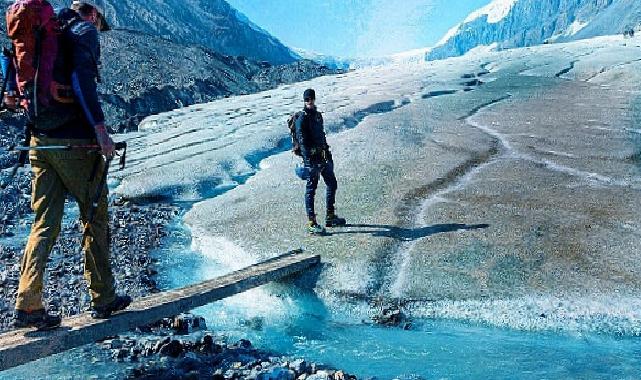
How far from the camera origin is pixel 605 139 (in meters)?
15.4

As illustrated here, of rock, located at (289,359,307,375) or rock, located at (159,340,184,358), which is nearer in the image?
rock, located at (289,359,307,375)

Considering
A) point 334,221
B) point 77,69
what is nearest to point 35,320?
point 77,69

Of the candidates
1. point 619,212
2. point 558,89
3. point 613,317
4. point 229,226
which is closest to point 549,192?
point 619,212

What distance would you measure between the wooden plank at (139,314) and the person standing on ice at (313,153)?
1.19 meters

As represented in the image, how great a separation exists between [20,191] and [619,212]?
13404 mm

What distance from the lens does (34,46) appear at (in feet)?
15.6

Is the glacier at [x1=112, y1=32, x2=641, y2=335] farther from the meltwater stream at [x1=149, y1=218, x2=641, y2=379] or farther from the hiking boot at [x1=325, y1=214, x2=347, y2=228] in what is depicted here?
the hiking boot at [x1=325, y1=214, x2=347, y2=228]

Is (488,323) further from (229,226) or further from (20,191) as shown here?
(20,191)

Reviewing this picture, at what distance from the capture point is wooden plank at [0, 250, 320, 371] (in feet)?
16.1

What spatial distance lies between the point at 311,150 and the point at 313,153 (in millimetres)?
55

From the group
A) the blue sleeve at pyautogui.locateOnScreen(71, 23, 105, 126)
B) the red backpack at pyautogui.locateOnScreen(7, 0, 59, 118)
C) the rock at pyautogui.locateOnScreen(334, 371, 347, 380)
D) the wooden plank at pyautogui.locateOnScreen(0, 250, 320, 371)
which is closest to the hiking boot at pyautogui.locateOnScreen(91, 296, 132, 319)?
the wooden plank at pyautogui.locateOnScreen(0, 250, 320, 371)

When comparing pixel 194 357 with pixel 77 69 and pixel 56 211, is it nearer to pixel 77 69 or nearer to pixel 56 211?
pixel 56 211

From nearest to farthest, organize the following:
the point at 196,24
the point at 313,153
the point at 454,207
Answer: the point at 313,153 → the point at 454,207 → the point at 196,24

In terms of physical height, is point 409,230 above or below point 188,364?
above
